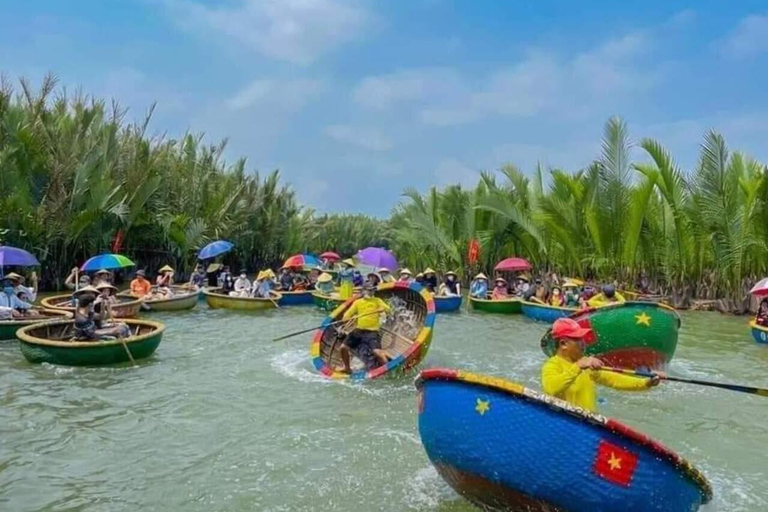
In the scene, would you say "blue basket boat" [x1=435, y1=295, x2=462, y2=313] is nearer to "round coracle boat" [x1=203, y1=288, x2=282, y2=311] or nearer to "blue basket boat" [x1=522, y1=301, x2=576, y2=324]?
"blue basket boat" [x1=522, y1=301, x2=576, y2=324]

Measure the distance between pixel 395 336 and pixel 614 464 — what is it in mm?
8378

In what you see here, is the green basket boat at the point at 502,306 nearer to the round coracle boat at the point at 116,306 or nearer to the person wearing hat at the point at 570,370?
the round coracle boat at the point at 116,306

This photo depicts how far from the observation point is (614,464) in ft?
14.6

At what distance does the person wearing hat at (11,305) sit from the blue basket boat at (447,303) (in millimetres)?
10095

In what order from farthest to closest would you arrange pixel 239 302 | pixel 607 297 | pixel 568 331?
pixel 239 302, pixel 607 297, pixel 568 331

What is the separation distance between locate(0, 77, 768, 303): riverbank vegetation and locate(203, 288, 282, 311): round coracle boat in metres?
4.99

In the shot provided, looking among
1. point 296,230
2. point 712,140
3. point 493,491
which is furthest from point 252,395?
point 296,230

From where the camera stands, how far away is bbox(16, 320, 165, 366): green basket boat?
1056 cm

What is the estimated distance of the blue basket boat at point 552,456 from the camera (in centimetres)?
445

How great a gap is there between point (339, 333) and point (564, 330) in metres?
6.29

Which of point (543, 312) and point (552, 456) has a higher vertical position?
point (543, 312)

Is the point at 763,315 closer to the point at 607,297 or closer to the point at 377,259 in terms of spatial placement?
the point at 607,297

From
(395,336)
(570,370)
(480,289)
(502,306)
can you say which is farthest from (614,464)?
(480,289)

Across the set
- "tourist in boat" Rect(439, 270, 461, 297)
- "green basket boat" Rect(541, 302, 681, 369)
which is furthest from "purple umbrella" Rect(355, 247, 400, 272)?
"green basket boat" Rect(541, 302, 681, 369)
